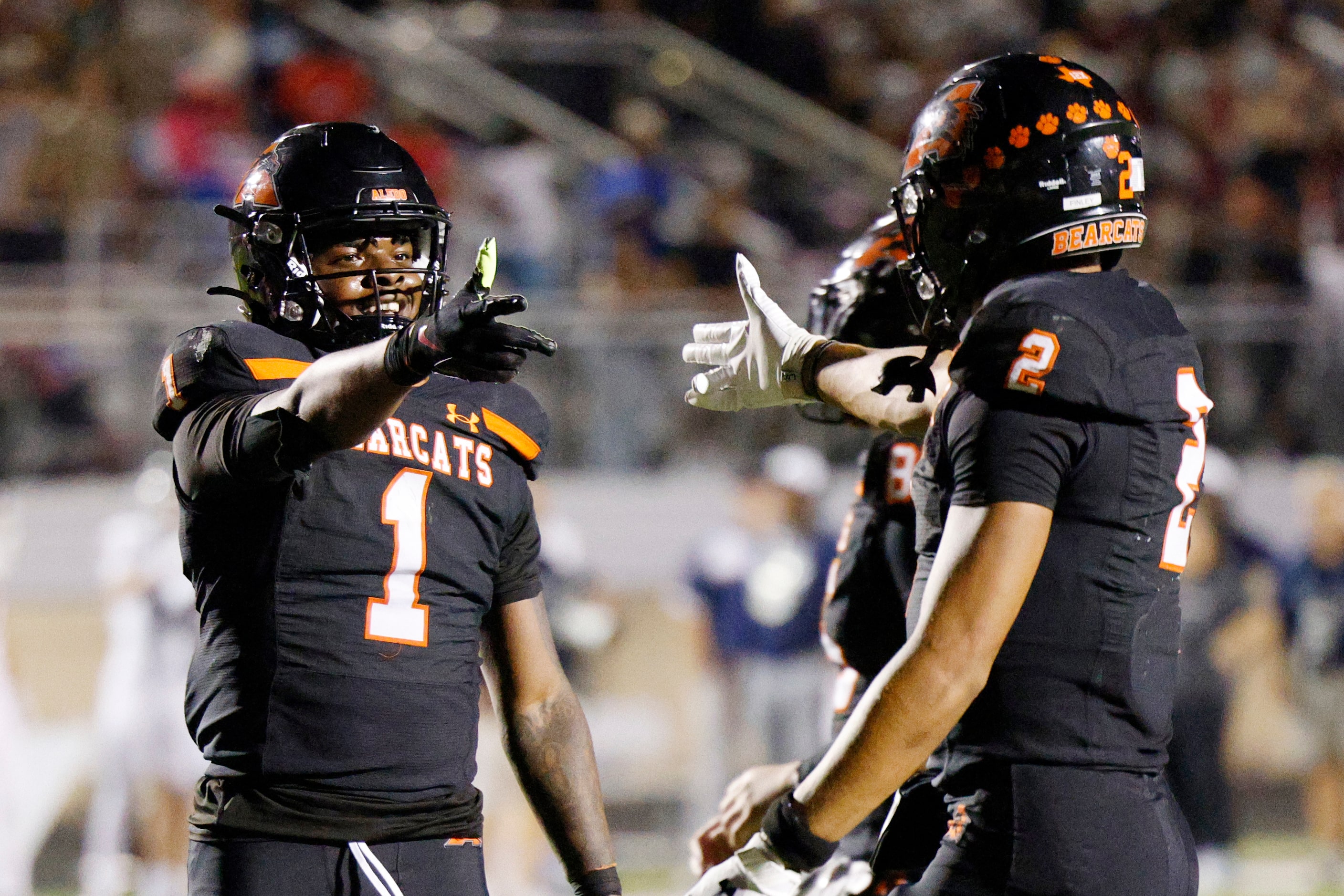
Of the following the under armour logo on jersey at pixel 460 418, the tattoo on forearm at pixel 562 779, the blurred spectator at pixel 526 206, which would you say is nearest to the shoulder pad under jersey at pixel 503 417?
the under armour logo on jersey at pixel 460 418

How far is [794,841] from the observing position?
2188mm

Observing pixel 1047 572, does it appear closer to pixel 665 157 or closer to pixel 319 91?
pixel 665 157

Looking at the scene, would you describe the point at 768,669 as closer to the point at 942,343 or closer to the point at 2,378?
the point at 2,378

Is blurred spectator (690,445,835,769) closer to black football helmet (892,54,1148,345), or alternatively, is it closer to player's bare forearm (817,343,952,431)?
player's bare forearm (817,343,952,431)

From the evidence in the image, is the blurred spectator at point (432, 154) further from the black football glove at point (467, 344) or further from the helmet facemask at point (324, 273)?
the black football glove at point (467, 344)

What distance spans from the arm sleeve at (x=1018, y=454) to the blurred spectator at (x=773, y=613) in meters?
6.03

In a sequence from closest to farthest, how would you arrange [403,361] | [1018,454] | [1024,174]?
[1018,454] < [403,361] < [1024,174]

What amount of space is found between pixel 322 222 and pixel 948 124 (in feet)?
3.59

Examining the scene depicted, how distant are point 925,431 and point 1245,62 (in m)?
10.1

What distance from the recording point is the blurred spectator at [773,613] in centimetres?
820

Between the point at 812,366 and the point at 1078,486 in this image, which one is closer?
the point at 1078,486

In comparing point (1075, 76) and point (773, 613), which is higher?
point (1075, 76)

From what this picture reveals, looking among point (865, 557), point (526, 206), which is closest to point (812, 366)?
point (865, 557)

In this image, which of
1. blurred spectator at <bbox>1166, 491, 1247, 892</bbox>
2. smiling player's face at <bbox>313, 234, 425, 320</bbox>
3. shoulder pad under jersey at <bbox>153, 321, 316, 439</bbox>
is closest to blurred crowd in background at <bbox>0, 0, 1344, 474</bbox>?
blurred spectator at <bbox>1166, 491, 1247, 892</bbox>
